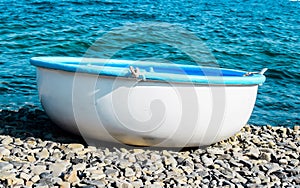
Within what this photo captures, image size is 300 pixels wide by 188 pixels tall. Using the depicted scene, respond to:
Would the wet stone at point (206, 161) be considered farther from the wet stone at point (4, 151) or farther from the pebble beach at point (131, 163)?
the wet stone at point (4, 151)

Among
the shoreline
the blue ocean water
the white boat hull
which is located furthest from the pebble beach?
the blue ocean water

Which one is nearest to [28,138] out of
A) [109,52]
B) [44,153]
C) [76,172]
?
[44,153]

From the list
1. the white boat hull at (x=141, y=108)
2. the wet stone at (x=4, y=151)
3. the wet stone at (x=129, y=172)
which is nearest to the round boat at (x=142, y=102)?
the white boat hull at (x=141, y=108)

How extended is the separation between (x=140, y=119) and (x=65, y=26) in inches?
282

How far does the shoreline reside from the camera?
117 inches

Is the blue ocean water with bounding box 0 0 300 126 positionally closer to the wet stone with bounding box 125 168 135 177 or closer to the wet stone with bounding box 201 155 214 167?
the wet stone with bounding box 201 155 214 167

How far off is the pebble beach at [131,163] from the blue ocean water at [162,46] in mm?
1560

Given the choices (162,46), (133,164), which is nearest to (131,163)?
(133,164)

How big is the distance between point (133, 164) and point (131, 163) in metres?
0.02

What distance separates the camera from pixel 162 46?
371 inches

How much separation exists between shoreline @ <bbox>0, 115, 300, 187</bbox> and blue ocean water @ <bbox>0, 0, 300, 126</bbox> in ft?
5.39

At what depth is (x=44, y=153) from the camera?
3.35m

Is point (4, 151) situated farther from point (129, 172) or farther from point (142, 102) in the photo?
point (142, 102)

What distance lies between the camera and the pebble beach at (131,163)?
2973 millimetres
